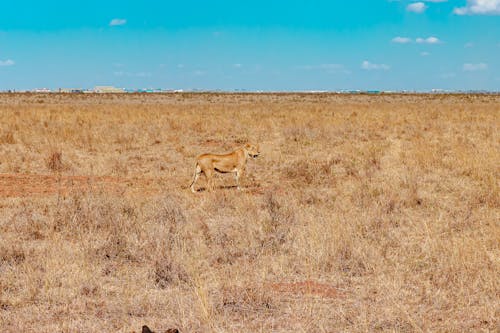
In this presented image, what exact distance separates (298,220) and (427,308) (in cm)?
356

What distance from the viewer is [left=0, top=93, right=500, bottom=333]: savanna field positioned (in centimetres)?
514

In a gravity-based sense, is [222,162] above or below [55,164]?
above

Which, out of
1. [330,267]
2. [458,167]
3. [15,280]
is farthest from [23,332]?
[458,167]

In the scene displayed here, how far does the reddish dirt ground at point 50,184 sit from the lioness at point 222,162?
169cm

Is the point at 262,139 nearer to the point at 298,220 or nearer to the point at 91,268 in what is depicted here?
the point at 298,220

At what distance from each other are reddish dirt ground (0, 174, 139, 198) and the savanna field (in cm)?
6

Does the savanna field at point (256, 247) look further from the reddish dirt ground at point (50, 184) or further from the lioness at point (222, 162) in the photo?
the lioness at point (222, 162)

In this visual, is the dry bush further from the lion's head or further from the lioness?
→ the lion's head

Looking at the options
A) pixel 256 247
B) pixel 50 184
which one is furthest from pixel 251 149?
pixel 256 247

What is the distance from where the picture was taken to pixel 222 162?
11125 mm

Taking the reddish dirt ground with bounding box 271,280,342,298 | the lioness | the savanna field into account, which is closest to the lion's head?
the lioness

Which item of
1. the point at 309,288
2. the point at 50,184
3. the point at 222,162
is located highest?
the point at 222,162

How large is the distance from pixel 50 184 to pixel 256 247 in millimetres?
6622

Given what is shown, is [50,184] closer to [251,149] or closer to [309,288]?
[251,149]
